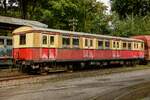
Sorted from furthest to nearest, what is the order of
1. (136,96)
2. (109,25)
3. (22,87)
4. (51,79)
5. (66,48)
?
(109,25) < (66,48) < (51,79) < (22,87) < (136,96)

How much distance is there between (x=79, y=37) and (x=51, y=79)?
8018 mm

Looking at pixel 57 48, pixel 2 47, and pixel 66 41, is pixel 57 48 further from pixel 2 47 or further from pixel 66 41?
pixel 2 47

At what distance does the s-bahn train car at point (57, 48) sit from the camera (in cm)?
2747

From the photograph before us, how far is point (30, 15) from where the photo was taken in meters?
60.5

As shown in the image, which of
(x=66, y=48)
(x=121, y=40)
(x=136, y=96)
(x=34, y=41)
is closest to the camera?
(x=136, y=96)

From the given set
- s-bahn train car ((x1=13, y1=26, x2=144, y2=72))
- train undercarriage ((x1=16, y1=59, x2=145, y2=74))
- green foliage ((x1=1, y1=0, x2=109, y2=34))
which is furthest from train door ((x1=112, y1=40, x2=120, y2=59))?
green foliage ((x1=1, y1=0, x2=109, y2=34))

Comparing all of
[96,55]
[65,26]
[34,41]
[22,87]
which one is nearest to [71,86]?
[22,87]

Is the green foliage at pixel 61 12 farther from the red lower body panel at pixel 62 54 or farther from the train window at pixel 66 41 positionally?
the train window at pixel 66 41

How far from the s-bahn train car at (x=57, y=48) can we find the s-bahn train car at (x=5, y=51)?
2.50 m

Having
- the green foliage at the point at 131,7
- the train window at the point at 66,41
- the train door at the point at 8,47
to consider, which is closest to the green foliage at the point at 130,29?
the train door at the point at 8,47

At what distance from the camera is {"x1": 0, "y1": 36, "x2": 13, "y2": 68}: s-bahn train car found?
3188 cm

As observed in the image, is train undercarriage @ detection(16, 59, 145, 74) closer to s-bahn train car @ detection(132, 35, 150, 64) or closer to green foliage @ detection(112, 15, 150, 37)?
s-bahn train car @ detection(132, 35, 150, 64)

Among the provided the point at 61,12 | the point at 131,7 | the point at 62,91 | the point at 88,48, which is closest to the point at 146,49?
the point at 88,48

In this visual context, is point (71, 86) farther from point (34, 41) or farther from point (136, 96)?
point (34, 41)
